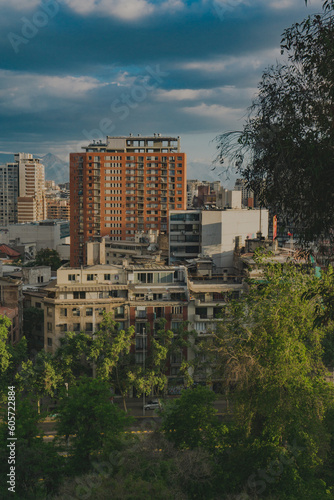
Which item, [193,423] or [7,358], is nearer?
[193,423]

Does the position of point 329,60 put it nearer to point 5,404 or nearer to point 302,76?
point 302,76

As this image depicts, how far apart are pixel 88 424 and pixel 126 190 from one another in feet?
260

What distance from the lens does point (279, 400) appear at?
752 inches

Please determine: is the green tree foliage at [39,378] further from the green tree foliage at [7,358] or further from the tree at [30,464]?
the tree at [30,464]

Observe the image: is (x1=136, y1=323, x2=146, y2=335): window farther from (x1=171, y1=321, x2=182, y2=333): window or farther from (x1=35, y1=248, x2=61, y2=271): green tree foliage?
(x1=35, y1=248, x2=61, y2=271): green tree foliage

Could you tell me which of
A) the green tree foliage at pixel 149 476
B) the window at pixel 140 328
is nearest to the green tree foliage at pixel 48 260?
→ the window at pixel 140 328

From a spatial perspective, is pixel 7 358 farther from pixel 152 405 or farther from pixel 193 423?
pixel 193 423

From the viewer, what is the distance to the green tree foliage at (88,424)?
2298 cm

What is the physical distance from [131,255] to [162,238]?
224 inches

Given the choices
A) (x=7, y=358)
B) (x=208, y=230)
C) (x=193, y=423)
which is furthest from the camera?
(x=208, y=230)

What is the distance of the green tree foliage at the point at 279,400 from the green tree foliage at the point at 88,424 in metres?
5.38

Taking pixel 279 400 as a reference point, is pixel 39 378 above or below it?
below

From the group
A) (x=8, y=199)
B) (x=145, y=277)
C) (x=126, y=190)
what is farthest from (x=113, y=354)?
(x=8, y=199)

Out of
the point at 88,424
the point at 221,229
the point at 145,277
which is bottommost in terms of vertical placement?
the point at 88,424
